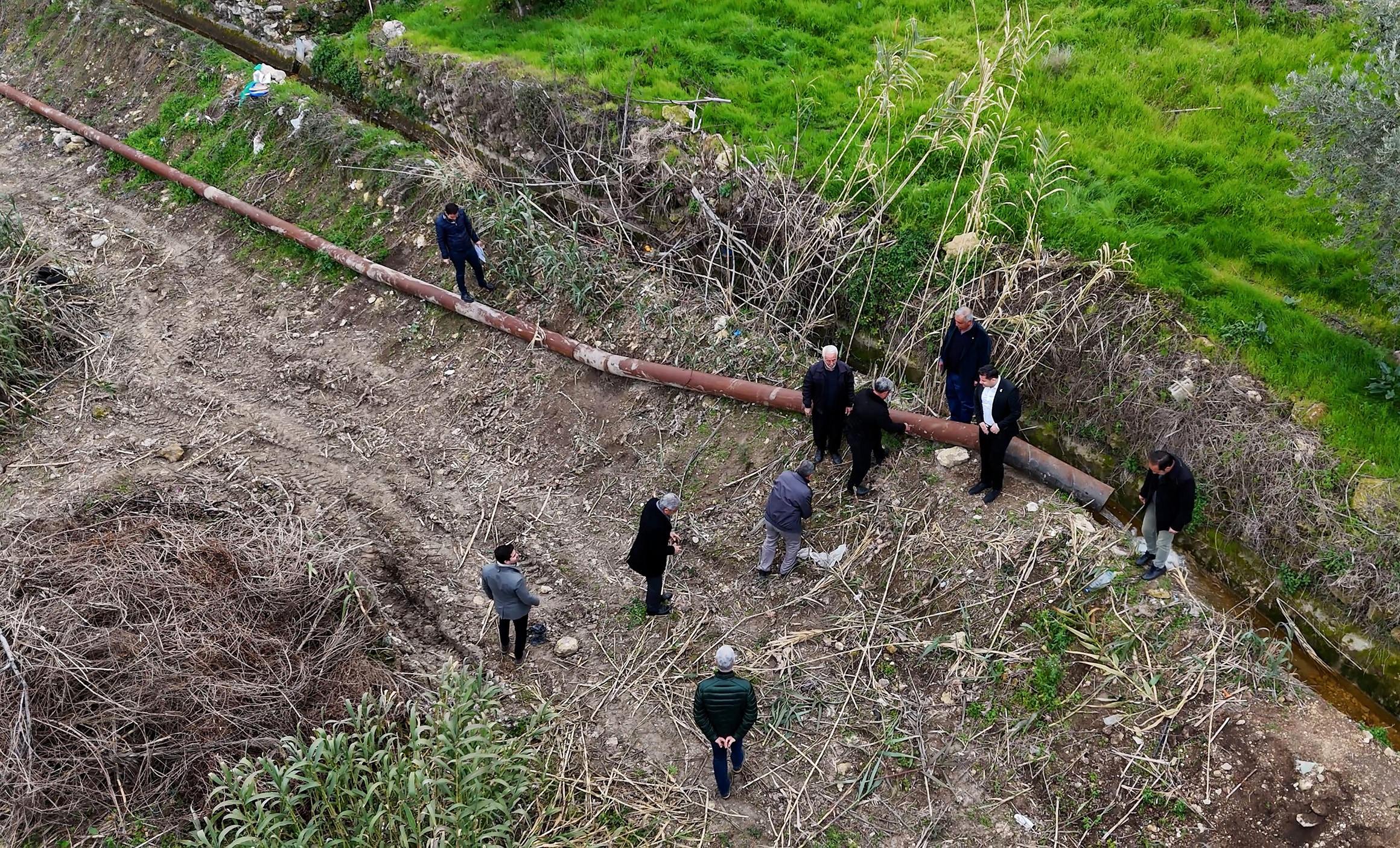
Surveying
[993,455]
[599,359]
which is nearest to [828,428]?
[993,455]

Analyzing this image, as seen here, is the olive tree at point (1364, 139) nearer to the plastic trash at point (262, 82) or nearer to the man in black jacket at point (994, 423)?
the man in black jacket at point (994, 423)

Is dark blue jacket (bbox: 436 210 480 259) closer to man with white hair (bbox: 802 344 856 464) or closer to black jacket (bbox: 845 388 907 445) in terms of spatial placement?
man with white hair (bbox: 802 344 856 464)

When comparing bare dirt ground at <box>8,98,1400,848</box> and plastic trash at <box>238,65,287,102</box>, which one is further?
plastic trash at <box>238,65,287,102</box>

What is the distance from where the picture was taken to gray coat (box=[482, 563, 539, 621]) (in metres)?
5.96

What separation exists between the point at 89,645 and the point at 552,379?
456cm

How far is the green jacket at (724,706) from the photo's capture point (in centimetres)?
512

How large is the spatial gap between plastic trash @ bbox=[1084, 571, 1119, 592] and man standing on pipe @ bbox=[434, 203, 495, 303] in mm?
6670

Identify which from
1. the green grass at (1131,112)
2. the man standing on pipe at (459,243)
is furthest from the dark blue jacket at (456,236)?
the green grass at (1131,112)

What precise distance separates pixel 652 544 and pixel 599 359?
2.94 m

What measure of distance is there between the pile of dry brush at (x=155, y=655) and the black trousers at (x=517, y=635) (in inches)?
35.1

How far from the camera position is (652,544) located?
20.6 ft

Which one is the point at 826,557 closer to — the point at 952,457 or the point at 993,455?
the point at 952,457

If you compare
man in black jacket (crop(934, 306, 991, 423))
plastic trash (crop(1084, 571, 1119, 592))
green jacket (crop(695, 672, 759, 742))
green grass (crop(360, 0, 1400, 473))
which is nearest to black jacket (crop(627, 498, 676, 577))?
green jacket (crop(695, 672, 759, 742))

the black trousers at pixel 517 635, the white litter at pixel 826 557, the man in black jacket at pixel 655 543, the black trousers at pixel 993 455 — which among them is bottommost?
the black trousers at pixel 517 635
